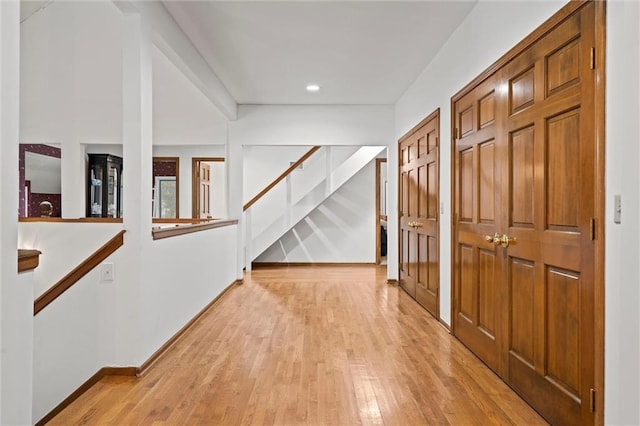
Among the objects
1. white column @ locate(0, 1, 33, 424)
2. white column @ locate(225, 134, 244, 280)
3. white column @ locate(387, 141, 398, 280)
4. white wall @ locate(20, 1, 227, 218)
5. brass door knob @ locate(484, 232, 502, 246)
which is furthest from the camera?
white column @ locate(225, 134, 244, 280)

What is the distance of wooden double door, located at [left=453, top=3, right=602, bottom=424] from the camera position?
1.96m

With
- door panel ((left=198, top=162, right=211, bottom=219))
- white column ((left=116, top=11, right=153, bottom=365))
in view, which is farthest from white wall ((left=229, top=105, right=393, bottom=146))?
white column ((left=116, top=11, right=153, bottom=365))

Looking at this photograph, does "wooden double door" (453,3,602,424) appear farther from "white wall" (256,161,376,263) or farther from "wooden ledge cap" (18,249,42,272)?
"white wall" (256,161,376,263)

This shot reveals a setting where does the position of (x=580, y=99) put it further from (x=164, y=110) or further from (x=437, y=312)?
(x=164, y=110)

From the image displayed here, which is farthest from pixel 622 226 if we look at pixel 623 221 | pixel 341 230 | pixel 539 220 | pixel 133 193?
pixel 341 230

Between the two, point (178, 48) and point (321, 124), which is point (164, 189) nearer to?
point (321, 124)

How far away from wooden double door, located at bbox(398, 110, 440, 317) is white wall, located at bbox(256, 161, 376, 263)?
227 cm

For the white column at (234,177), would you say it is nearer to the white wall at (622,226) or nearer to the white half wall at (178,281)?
the white half wall at (178,281)

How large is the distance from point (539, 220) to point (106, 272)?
2.68 m

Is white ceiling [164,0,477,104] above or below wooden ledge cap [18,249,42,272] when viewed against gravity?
above

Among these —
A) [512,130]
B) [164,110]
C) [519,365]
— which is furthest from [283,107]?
[519,365]

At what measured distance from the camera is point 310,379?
2812mm

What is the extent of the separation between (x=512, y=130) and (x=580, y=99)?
69 cm

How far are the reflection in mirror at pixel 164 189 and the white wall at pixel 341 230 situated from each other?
109 inches
